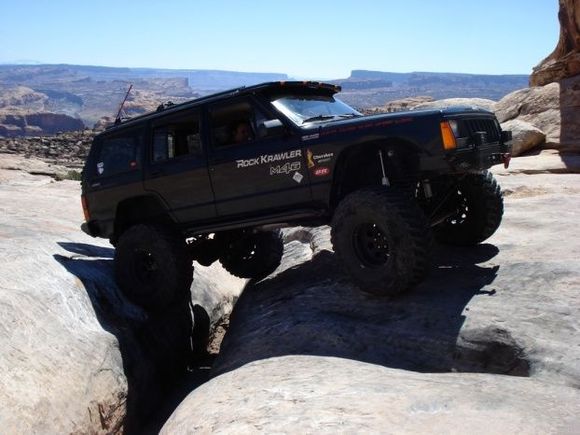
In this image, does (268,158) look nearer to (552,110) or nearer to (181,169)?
(181,169)

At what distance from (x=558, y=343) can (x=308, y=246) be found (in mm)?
5457

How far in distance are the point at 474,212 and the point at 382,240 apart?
1.58 m

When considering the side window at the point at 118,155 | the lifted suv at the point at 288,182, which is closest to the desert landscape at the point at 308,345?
the lifted suv at the point at 288,182

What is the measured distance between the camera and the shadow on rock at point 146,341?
19.3ft

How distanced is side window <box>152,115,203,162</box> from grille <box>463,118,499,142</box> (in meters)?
2.91

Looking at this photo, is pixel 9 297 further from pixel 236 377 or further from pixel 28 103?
pixel 28 103

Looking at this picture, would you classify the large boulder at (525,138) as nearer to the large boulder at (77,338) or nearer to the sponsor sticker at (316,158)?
the large boulder at (77,338)

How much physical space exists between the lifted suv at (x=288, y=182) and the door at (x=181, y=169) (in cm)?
1

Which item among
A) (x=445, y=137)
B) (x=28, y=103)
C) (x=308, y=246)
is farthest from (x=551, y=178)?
(x=28, y=103)

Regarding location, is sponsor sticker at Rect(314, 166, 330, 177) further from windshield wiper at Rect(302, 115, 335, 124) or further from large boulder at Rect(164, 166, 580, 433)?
large boulder at Rect(164, 166, 580, 433)

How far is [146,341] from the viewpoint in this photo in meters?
6.62

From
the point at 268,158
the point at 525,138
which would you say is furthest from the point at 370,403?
the point at 525,138

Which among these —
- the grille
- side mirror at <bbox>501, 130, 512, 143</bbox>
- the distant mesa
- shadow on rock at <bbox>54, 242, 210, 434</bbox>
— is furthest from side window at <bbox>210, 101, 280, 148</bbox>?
the distant mesa

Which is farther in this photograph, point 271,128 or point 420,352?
point 271,128
